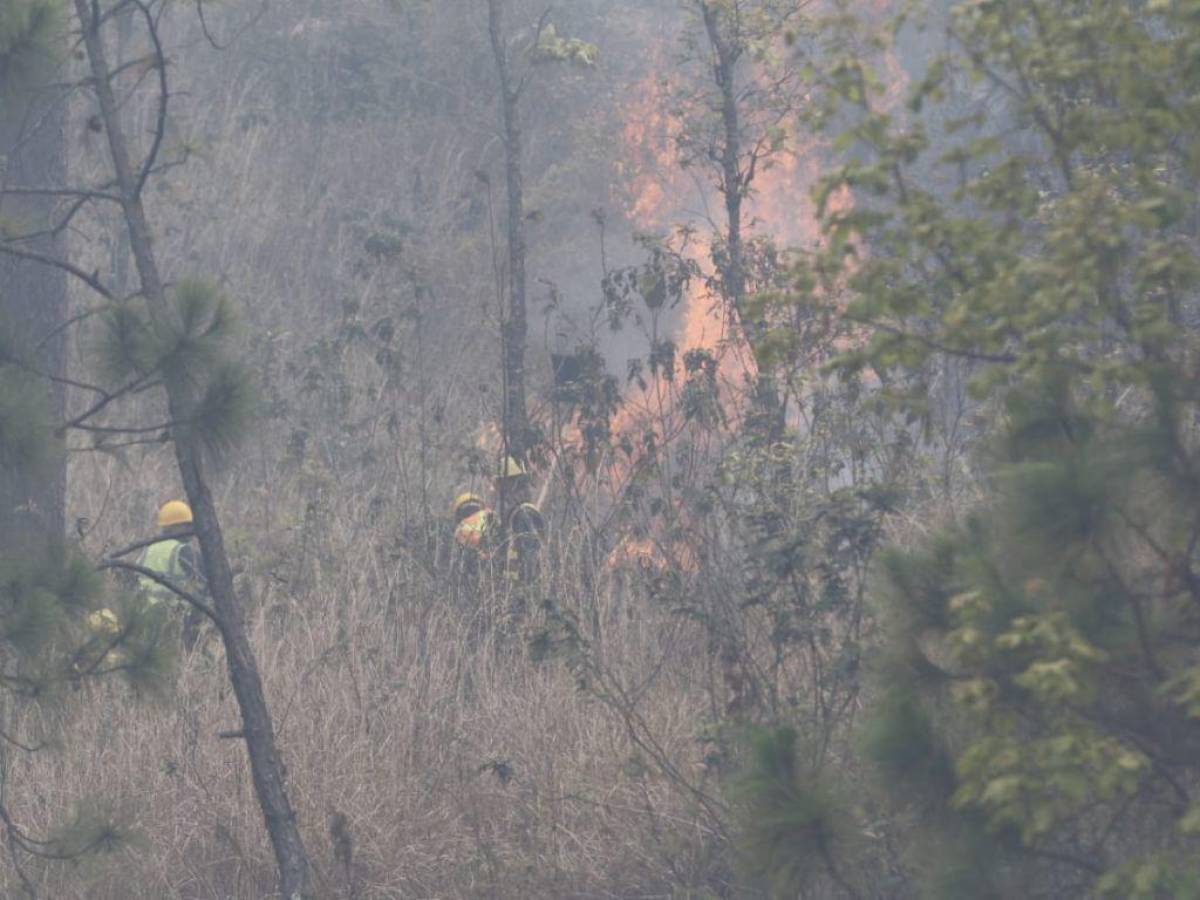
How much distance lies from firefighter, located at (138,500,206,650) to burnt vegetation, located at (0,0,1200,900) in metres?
0.07

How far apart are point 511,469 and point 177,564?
7.49ft

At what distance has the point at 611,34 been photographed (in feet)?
84.5

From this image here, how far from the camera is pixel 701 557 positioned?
6629mm

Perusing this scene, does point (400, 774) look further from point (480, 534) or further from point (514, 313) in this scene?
point (514, 313)

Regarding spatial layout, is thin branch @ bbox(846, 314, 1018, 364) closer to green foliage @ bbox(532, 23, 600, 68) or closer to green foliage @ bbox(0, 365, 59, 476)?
green foliage @ bbox(0, 365, 59, 476)

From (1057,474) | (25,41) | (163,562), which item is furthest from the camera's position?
(163,562)

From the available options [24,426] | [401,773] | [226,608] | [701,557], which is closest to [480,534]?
[401,773]

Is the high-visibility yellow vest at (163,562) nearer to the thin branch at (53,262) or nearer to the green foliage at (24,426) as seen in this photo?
the thin branch at (53,262)

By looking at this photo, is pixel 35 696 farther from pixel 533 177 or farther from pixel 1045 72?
pixel 533 177

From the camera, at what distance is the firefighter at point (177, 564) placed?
890 cm

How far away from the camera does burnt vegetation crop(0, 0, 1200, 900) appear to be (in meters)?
3.23

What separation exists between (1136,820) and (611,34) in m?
23.5

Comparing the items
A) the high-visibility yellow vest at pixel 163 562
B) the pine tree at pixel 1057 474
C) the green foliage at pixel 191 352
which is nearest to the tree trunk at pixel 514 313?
the high-visibility yellow vest at pixel 163 562

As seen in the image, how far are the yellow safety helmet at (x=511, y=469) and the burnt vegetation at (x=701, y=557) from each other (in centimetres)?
11
